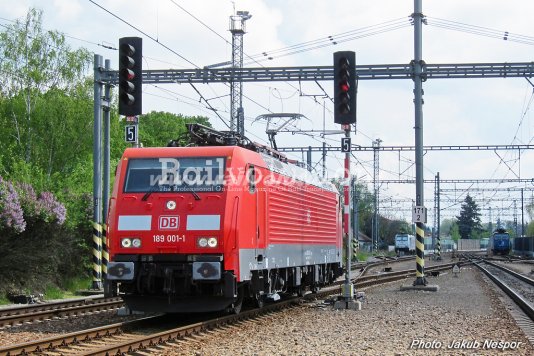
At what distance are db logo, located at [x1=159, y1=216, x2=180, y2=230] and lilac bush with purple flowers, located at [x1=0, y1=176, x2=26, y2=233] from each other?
7.30 m

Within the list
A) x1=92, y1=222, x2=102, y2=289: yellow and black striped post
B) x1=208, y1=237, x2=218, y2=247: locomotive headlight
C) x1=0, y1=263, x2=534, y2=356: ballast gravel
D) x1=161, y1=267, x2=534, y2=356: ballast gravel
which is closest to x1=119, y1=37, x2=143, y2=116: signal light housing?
x1=0, y1=263, x2=534, y2=356: ballast gravel

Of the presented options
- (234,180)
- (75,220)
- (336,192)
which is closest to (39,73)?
(75,220)

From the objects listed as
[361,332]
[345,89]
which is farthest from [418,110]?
[361,332]

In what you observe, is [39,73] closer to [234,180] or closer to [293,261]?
[293,261]

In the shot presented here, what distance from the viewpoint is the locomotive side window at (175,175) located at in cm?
1417

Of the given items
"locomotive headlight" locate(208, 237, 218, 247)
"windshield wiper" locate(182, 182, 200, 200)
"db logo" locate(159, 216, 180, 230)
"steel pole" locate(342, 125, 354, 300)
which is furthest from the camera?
"steel pole" locate(342, 125, 354, 300)

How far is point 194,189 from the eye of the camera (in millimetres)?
14125

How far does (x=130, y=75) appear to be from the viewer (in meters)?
17.4

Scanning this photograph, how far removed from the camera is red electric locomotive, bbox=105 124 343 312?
44.9ft

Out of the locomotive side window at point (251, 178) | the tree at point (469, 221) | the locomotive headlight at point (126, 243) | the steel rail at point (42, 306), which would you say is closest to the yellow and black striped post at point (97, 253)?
the steel rail at point (42, 306)

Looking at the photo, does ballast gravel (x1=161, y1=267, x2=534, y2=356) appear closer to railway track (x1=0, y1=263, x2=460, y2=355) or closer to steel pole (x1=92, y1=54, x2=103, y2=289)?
railway track (x1=0, y1=263, x2=460, y2=355)

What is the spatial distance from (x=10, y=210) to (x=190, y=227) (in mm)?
7753

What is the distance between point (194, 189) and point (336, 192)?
34.5ft

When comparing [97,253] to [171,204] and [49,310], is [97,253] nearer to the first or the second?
[49,310]
